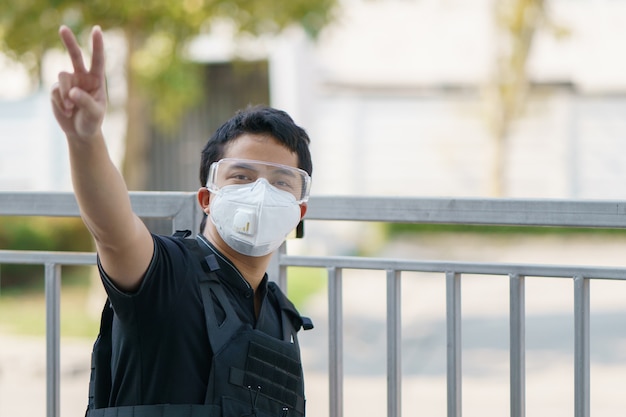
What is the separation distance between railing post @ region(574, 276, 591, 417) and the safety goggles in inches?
32.6

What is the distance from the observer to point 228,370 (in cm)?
231

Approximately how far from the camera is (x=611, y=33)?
20.4 meters

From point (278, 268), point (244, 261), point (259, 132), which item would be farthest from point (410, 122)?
point (244, 261)

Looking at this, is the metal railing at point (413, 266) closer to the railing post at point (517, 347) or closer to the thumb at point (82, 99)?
the railing post at point (517, 347)

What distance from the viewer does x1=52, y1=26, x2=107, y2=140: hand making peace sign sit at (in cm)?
195

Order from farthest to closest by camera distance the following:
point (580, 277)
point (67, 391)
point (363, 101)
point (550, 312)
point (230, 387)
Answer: point (363, 101)
point (550, 312)
point (67, 391)
point (580, 277)
point (230, 387)

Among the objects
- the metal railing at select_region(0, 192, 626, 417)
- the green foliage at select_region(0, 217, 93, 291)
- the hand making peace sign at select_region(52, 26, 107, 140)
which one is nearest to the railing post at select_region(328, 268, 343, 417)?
the metal railing at select_region(0, 192, 626, 417)

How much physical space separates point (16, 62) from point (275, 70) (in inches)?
251

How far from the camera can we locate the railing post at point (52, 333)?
317cm

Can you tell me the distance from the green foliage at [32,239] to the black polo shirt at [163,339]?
11313 millimetres

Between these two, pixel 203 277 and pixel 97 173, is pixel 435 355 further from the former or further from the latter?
pixel 97 173

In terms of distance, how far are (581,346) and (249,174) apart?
1025 mm

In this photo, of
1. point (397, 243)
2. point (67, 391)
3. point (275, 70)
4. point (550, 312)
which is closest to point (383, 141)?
point (397, 243)

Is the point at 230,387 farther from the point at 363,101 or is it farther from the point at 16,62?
the point at 363,101
